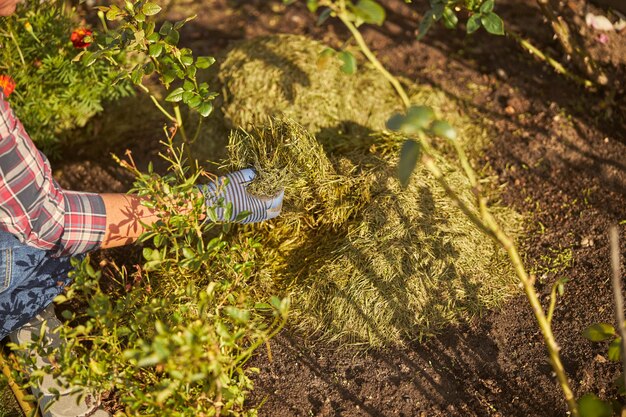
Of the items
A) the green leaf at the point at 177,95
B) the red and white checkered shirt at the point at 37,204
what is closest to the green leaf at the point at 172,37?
the green leaf at the point at 177,95

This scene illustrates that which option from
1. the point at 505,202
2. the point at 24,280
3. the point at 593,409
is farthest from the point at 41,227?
the point at 505,202

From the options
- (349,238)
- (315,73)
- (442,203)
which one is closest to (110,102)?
(315,73)

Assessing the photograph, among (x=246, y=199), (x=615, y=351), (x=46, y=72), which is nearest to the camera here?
(x=615, y=351)

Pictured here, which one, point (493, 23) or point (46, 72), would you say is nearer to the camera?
point (493, 23)

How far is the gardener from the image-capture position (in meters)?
1.76

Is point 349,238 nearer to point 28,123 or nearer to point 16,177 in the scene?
point 16,177

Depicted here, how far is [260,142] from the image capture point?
7.23ft

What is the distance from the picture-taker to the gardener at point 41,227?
1756mm

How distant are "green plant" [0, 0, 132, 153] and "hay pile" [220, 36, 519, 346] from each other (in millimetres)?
682

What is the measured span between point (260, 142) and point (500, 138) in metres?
1.11

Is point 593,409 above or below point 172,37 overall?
below

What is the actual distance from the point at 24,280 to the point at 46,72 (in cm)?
103

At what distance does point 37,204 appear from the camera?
5.93 feet

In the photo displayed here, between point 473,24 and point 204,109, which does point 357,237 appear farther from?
point 473,24
